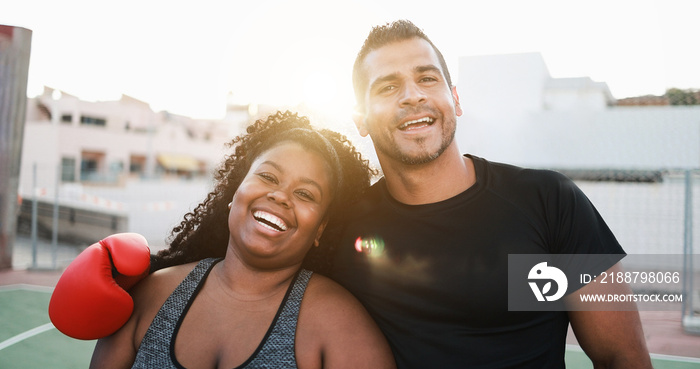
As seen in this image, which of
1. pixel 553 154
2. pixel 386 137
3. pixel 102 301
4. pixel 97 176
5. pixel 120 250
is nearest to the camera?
pixel 102 301

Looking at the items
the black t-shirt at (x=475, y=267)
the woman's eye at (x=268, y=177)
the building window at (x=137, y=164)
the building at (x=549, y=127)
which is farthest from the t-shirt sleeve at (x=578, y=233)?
the building window at (x=137, y=164)

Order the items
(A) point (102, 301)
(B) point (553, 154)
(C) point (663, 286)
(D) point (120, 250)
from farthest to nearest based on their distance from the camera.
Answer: (B) point (553, 154) → (C) point (663, 286) → (D) point (120, 250) → (A) point (102, 301)

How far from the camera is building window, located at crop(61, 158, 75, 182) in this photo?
19.5 meters

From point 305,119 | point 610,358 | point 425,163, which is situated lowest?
point 610,358

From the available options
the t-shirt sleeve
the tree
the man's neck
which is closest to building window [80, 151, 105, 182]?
the tree

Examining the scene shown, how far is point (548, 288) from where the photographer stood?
1967mm

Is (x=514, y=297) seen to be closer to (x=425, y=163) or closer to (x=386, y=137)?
(x=425, y=163)

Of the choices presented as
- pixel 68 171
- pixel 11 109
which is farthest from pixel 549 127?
pixel 68 171

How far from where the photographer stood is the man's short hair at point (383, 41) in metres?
2.22

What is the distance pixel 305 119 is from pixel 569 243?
121 cm

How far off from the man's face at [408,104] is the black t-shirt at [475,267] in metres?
0.25

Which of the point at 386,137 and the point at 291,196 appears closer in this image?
the point at 291,196

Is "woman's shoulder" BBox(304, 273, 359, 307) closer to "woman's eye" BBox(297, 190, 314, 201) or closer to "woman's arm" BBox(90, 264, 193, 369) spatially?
"woman's eye" BBox(297, 190, 314, 201)

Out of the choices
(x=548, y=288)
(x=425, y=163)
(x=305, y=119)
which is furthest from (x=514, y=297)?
(x=305, y=119)
